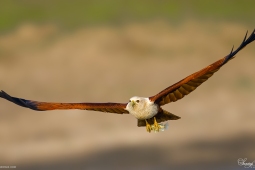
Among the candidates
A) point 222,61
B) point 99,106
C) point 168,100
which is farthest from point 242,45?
point 99,106

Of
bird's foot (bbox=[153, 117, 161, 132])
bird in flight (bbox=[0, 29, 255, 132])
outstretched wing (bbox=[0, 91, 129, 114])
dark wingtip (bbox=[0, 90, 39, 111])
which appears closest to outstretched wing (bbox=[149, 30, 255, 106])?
bird in flight (bbox=[0, 29, 255, 132])

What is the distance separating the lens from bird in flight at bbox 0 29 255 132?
15.9 m

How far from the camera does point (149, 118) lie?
659 inches

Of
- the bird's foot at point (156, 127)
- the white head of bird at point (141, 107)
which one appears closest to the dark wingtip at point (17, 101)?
the white head of bird at point (141, 107)

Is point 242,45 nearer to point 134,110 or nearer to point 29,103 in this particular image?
point 134,110

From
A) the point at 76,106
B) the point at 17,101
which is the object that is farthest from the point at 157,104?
the point at 17,101

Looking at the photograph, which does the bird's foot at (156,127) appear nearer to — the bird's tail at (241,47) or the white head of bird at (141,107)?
the white head of bird at (141,107)

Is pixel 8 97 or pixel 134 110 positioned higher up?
pixel 8 97

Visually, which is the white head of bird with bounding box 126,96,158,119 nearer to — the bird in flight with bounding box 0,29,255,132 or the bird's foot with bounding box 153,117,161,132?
the bird in flight with bounding box 0,29,255,132

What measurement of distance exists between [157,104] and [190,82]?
894 millimetres

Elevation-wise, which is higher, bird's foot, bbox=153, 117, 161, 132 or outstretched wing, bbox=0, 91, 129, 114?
outstretched wing, bbox=0, 91, 129, 114

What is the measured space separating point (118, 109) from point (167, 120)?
1.16 metres

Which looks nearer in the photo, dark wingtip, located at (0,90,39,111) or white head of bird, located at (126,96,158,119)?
white head of bird, located at (126,96,158,119)

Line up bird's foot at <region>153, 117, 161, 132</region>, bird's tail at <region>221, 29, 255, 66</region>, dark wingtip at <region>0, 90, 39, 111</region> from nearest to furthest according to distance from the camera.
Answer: bird's tail at <region>221, 29, 255, 66</region> → bird's foot at <region>153, 117, 161, 132</region> → dark wingtip at <region>0, 90, 39, 111</region>
